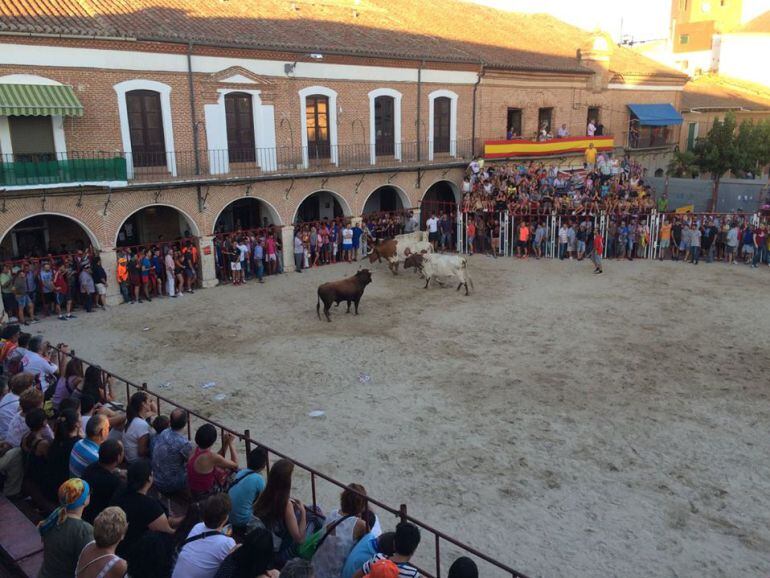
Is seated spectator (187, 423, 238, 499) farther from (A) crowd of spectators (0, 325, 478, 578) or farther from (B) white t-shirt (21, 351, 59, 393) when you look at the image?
(B) white t-shirt (21, 351, 59, 393)

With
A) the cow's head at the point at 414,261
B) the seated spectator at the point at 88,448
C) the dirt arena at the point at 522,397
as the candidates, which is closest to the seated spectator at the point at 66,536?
the seated spectator at the point at 88,448

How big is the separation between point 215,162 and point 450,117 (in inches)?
466

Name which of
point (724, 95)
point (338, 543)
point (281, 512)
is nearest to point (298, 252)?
point (281, 512)

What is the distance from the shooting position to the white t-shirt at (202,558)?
5.06m

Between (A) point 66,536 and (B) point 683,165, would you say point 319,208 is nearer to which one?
(B) point 683,165

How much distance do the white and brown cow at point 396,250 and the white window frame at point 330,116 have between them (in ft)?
14.0

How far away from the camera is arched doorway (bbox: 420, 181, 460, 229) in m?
29.7

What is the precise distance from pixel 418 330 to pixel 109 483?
452 inches

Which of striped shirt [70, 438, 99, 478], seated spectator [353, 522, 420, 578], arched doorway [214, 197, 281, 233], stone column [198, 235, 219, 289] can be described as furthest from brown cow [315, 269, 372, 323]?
seated spectator [353, 522, 420, 578]

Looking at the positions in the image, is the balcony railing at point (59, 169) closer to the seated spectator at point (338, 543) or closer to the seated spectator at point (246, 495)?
the seated spectator at point (246, 495)

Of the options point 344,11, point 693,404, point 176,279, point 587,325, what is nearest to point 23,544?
point 693,404

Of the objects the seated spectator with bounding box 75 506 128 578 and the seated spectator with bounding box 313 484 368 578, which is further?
the seated spectator with bounding box 313 484 368 578

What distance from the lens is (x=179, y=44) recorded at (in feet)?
68.9

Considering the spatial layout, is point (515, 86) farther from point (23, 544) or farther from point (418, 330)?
point (23, 544)
